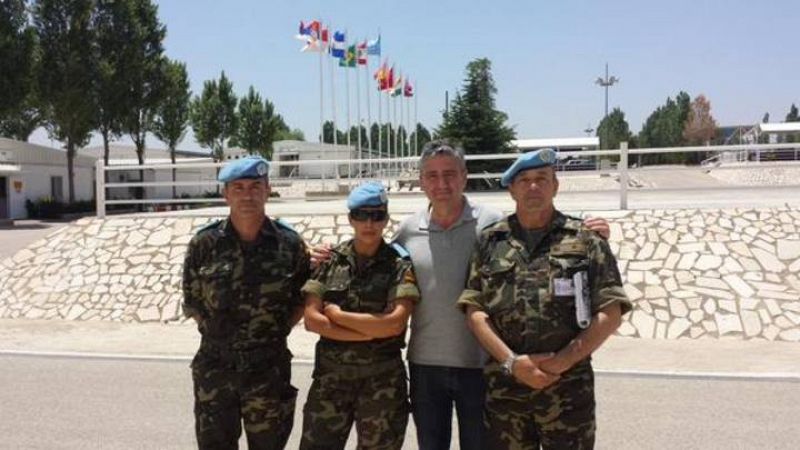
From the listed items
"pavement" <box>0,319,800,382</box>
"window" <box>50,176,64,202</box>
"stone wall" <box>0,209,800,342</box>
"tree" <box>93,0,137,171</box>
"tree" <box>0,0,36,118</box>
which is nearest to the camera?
"pavement" <box>0,319,800,382</box>

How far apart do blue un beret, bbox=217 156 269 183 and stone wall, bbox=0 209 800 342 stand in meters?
5.61

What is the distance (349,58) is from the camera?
38.5m

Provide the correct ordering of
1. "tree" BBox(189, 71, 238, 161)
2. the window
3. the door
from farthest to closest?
"tree" BBox(189, 71, 238, 161) < the window < the door

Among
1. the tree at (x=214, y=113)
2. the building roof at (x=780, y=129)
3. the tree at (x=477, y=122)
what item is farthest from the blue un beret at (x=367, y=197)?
the building roof at (x=780, y=129)

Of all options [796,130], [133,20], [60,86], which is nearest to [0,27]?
[60,86]

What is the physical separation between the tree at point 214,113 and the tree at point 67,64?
13548mm

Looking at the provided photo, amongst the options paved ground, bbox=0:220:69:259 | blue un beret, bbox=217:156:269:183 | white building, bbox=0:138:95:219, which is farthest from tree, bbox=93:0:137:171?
blue un beret, bbox=217:156:269:183

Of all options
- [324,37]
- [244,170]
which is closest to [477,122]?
[324,37]

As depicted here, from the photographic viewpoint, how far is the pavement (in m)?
6.15

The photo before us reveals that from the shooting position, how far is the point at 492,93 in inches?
1423

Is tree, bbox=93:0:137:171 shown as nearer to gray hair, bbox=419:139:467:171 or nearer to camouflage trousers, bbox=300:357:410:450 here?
gray hair, bbox=419:139:467:171

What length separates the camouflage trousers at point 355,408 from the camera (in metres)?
2.96

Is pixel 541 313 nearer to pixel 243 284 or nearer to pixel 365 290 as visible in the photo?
pixel 365 290

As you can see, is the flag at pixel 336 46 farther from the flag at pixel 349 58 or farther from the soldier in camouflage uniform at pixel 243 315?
the soldier in camouflage uniform at pixel 243 315
